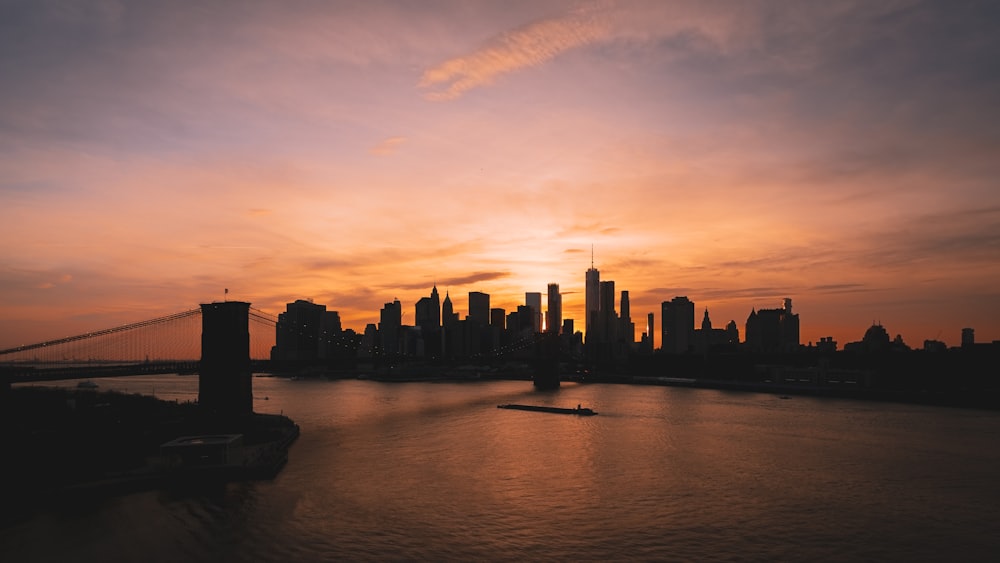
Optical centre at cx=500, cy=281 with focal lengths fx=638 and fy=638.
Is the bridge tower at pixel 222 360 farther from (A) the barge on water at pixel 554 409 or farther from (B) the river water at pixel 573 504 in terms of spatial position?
(A) the barge on water at pixel 554 409

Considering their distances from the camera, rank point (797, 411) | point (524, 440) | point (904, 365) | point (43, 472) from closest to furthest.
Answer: point (43, 472) < point (524, 440) < point (797, 411) < point (904, 365)

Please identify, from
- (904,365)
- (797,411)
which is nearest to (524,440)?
(797,411)

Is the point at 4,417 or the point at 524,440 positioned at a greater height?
the point at 4,417

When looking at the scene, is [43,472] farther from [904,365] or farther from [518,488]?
[904,365]

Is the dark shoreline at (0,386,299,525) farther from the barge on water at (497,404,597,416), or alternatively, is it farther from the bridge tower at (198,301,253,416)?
the barge on water at (497,404,597,416)

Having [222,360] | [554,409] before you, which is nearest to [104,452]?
[222,360]

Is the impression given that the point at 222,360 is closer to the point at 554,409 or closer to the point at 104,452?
the point at 104,452

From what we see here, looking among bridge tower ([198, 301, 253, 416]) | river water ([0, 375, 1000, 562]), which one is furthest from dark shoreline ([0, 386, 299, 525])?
river water ([0, 375, 1000, 562])
